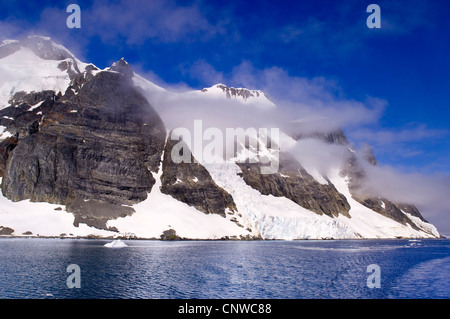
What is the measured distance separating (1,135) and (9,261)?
13555 centimetres

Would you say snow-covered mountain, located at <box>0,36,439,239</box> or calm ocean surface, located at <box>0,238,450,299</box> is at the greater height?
snow-covered mountain, located at <box>0,36,439,239</box>

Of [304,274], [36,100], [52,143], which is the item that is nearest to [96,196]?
[52,143]

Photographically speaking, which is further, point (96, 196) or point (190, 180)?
point (190, 180)

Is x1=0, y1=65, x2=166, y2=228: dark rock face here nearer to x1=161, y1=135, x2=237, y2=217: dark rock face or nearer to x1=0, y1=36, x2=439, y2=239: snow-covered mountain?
x1=0, y1=36, x2=439, y2=239: snow-covered mountain

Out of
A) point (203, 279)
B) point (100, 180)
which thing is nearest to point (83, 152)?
point (100, 180)

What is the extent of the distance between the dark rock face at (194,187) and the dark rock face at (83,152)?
7.94 m

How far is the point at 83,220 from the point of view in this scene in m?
144

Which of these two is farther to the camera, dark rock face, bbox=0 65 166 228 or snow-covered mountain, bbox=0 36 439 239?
dark rock face, bbox=0 65 166 228

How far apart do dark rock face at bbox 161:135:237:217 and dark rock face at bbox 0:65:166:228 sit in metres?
7.94

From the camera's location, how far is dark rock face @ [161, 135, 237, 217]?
181375 millimetres

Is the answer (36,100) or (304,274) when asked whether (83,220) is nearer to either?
(36,100)

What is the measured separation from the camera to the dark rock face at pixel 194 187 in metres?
181

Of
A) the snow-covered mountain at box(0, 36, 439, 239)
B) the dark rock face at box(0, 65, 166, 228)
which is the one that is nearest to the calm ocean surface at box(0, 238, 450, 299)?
the snow-covered mountain at box(0, 36, 439, 239)
